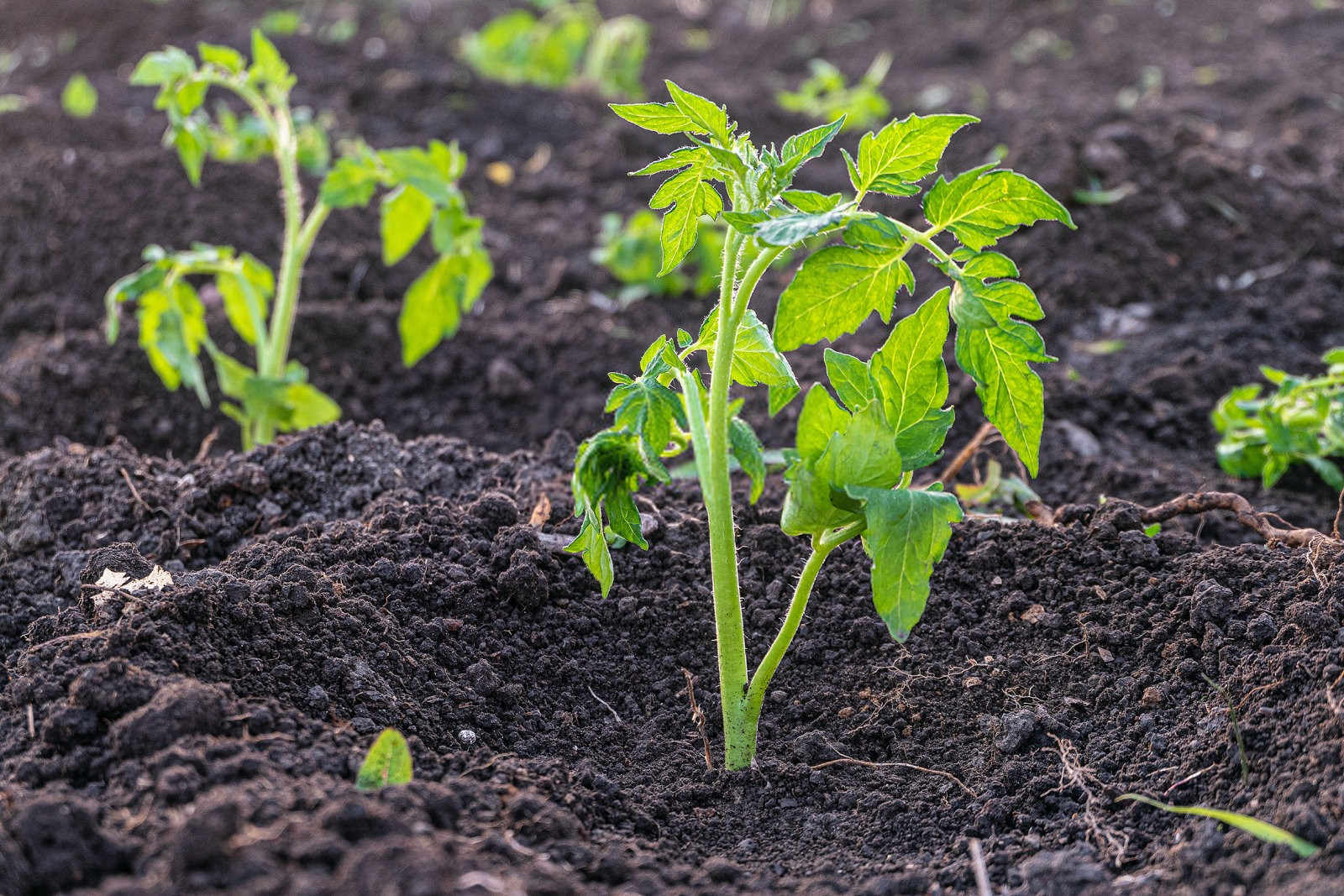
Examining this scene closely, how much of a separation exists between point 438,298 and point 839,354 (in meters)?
1.81

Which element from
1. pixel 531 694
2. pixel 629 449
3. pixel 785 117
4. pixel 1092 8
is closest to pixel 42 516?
pixel 531 694

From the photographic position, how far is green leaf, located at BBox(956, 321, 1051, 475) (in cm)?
174

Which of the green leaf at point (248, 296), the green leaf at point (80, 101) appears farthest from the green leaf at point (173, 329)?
the green leaf at point (80, 101)

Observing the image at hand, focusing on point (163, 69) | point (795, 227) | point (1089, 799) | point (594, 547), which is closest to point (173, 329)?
point (163, 69)

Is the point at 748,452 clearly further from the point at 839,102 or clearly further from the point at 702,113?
the point at 839,102

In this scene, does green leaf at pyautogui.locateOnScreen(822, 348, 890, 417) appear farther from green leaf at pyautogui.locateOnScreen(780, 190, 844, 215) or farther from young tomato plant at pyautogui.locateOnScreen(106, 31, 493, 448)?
young tomato plant at pyautogui.locateOnScreen(106, 31, 493, 448)

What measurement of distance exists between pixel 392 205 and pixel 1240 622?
7.53 feet

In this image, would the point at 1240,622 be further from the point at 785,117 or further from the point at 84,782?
the point at 785,117

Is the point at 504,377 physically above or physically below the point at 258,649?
below

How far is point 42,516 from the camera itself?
2.72 meters

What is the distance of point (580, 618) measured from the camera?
7.80 ft

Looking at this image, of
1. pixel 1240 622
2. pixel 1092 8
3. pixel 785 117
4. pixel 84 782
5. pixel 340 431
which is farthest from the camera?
pixel 1092 8

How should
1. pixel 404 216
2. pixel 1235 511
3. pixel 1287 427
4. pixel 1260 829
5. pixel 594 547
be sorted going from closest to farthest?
pixel 1260 829
pixel 594 547
pixel 1235 511
pixel 1287 427
pixel 404 216

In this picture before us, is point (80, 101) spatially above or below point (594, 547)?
above
